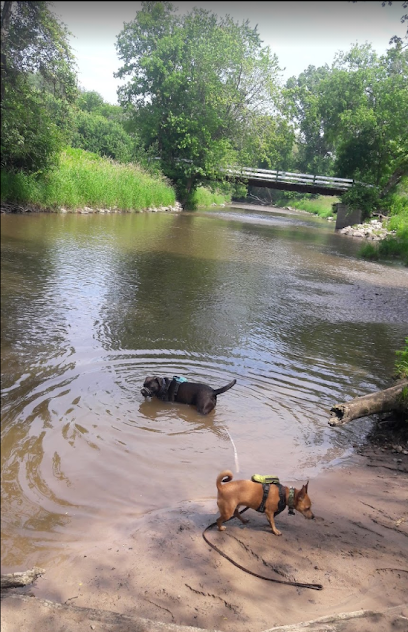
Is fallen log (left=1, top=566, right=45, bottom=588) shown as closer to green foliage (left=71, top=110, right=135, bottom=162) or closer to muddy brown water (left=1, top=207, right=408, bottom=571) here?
muddy brown water (left=1, top=207, right=408, bottom=571)

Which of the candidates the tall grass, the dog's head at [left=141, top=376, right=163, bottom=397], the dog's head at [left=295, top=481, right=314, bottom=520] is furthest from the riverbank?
the tall grass

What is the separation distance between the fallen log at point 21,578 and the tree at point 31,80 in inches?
72.4

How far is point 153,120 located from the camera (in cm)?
2912

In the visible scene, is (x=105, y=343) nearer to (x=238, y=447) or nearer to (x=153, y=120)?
(x=238, y=447)

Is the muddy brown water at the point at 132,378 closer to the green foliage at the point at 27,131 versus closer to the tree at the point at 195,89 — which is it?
the green foliage at the point at 27,131

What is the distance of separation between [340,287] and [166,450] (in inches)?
362

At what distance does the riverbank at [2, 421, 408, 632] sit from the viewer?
2.20 metres

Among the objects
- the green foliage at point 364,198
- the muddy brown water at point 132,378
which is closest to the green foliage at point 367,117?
the green foliage at point 364,198

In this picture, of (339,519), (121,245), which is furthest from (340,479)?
(121,245)

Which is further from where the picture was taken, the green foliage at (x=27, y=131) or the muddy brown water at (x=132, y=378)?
the muddy brown water at (x=132, y=378)

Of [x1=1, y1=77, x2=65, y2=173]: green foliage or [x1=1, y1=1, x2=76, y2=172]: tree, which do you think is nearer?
[x1=1, y1=1, x2=76, y2=172]: tree

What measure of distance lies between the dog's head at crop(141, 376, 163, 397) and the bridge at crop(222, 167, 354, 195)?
96.7 feet

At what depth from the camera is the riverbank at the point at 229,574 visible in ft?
7.22

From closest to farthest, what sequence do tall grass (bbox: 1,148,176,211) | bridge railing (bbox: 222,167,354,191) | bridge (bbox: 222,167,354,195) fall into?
tall grass (bbox: 1,148,176,211)
bridge railing (bbox: 222,167,354,191)
bridge (bbox: 222,167,354,195)
